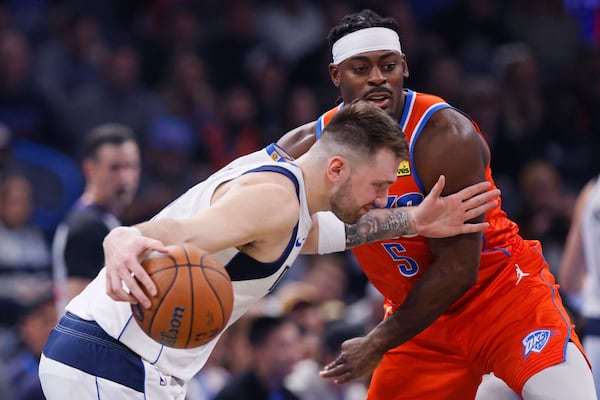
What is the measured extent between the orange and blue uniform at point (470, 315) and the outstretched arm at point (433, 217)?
16 cm

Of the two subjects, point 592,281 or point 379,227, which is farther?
point 592,281

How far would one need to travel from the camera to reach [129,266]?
3.49 m

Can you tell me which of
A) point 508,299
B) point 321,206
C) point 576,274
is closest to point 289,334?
point 576,274

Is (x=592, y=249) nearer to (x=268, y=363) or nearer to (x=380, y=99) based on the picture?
(x=380, y=99)

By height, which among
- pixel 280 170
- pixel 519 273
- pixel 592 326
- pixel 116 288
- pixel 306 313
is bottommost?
pixel 306 313

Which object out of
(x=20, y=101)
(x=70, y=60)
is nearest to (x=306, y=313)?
(x=20, y=101)

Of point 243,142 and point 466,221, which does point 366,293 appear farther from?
point 466,221

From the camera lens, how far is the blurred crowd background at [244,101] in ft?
27.4

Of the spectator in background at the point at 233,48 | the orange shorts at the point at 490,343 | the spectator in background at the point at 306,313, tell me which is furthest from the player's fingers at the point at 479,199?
the spectator in background at the point at 233,48

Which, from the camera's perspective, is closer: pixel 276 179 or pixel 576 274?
pixel 276 179

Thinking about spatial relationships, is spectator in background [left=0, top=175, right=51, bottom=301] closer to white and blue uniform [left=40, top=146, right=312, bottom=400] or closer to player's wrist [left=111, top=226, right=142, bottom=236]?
white and blue uniform [left=40, top=146, right=312, bottom=400]

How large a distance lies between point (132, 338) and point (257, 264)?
1.91 ft

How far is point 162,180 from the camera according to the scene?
9.59 meters

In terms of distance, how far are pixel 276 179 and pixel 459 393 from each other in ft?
5.62
